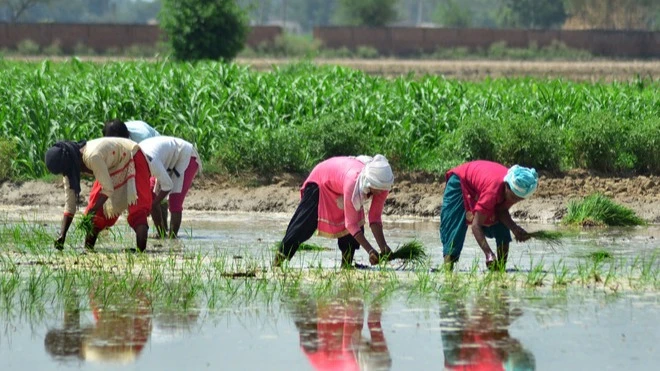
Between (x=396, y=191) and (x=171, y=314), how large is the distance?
805 cm

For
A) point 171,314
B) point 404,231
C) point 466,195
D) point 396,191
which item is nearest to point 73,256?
point 171,314

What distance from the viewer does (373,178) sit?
927 cm

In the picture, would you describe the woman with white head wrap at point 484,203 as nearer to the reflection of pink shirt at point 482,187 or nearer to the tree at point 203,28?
the reflection of pink shirt at point 482,187

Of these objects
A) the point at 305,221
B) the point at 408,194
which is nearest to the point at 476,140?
the point at 408,194

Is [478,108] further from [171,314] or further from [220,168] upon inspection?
[171,314]

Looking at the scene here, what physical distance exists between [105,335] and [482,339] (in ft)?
7.17

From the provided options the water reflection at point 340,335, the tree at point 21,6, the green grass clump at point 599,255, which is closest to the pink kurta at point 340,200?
the water reflection at point 340,335

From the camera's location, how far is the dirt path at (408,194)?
15219mm

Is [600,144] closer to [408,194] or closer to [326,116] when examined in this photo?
[408,194]

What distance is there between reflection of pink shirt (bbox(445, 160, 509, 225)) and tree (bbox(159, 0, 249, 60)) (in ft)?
73.7

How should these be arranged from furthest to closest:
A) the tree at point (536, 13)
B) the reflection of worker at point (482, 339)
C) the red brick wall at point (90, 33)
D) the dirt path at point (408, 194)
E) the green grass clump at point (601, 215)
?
the tree at point (536, 13)
the red brick wall at point (90, 33)
the dirt path at point (408, 194)
the green grass clump at point (601, 215)
the reflection of worker at point (482, 339)

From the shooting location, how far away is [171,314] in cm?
839

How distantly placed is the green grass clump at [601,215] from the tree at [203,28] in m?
18.7

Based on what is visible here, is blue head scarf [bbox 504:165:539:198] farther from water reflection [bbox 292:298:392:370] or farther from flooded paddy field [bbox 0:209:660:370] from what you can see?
water reflection [bbox 292:298:392:370]
